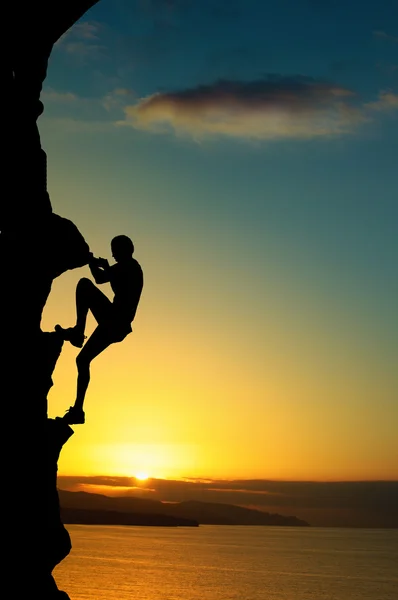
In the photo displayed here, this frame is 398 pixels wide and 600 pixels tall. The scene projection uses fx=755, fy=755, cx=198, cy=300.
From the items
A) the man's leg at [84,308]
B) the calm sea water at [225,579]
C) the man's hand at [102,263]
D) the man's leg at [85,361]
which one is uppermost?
the man's hand at [102,263]

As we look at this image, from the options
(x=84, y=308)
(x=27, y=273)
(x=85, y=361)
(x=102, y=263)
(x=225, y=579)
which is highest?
(x=102, y=263)

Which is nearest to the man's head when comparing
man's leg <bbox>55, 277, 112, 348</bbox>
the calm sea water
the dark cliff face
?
the dark cliff face

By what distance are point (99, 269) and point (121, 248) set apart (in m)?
0.50

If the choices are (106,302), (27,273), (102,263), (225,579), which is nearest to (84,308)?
(106,302)

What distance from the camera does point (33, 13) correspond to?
12.5 meters

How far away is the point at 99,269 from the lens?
1235 centimetres

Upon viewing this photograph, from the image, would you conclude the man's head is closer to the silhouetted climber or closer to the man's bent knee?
the silhouetted climber

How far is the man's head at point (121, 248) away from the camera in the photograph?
12.4 m

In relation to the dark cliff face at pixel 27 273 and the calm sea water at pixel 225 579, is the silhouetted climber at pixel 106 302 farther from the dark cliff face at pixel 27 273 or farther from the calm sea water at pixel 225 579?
the calm sea water at pixel 225 579

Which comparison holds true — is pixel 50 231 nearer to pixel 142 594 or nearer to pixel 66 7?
pixel 66 7

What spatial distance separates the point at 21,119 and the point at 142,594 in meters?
82.8

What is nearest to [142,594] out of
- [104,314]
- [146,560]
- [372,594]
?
[372,594]

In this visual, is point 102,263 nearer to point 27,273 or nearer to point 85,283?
point 85,283

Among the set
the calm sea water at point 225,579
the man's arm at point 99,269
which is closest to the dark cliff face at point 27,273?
the man's arm at point 99,269
